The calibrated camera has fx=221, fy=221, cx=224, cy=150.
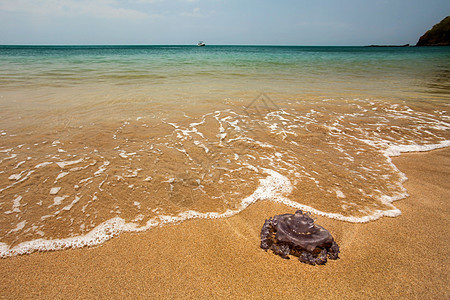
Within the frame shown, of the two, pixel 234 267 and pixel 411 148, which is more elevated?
pixel 411 148

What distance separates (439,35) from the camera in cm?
8000

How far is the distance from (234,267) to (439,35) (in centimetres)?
11807

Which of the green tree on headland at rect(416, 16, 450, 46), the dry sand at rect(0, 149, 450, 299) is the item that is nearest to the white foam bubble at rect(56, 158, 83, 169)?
the dry sand at rect(0, 149, 450, 299)

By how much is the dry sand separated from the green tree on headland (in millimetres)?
112671

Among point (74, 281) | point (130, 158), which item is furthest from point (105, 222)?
point (130, 158)

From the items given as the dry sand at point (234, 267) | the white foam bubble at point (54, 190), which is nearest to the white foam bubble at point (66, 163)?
the white foam bubble at point (54, 190)

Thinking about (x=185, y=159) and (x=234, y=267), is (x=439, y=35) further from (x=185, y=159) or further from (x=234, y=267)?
(x=234, y=267)

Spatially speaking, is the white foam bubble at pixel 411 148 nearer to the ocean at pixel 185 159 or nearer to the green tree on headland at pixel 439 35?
the ocean at pixel 185 159

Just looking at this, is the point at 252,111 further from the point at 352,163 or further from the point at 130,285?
the point at 130,285

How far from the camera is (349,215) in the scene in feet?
7.63

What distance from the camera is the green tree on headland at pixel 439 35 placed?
252 feet

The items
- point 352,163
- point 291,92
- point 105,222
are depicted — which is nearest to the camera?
point 105,222

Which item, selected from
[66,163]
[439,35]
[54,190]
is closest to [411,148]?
[54,190]

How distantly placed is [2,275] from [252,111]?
5.23 metres
